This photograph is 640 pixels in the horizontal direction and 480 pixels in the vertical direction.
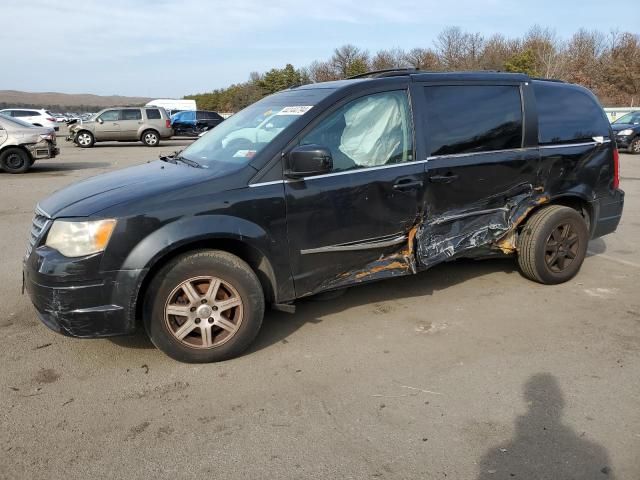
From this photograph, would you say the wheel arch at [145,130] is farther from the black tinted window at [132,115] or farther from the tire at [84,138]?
the tire at [84,138]

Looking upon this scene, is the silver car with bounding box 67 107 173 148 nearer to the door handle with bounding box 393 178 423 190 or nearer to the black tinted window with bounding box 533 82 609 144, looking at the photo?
the black tinted window with bounding box 533 82 609 144

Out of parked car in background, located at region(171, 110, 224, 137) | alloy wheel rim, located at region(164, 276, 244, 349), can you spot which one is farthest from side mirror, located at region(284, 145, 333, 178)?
parked car in background, located at region(171, 110, 224, 137)

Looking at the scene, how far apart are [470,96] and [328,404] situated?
9.52ft

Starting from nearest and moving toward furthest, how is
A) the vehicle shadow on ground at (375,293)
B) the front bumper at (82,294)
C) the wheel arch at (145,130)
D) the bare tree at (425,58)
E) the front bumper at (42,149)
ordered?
the front bumper at (82,294)
the vehicle shadow on ground at (375,293)
the front bumper at (42,149)
the wheel arch at (145,130)
the bare tree at (425,58)

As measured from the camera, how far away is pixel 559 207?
4895 mm

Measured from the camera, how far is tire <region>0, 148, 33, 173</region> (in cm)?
1369

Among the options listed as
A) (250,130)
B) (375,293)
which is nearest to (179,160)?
(250,130)

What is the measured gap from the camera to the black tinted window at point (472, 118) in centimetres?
427

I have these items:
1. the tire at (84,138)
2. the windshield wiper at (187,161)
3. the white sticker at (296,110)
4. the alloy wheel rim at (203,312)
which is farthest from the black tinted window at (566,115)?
the tire at (84,138)

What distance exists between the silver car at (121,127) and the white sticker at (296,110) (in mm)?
21794

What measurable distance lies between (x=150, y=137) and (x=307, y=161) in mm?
22591

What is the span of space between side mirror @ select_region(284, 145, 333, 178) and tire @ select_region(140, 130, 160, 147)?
22384 millimetres

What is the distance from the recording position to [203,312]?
137 inches

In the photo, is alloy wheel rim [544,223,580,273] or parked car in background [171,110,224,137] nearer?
alloy wheel rim [544,223,580,273]
